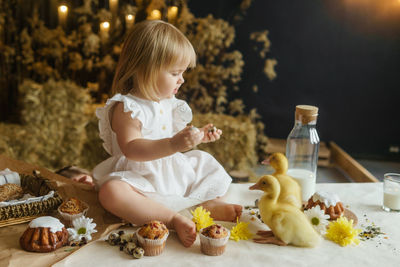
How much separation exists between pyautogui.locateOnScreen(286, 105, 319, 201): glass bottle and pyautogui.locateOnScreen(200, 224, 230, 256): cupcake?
441 mm

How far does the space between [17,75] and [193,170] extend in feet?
6.43

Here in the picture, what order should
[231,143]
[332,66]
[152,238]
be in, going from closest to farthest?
1. [152,238]
2. [231,143]
3. [332,66]

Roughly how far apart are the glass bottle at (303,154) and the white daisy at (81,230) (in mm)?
694

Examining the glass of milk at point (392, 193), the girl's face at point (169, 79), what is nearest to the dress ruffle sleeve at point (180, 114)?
the girl's face at point (169, 79)

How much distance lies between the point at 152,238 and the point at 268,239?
0.33 m

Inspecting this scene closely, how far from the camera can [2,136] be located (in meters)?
2.38

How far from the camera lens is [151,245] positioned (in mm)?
996

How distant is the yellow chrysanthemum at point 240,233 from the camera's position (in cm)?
110

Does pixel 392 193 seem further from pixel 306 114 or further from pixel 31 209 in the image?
pixel 31 209

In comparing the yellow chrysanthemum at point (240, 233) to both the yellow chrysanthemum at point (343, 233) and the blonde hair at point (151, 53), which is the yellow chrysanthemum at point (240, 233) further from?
the blonde hair at point (151, 53)

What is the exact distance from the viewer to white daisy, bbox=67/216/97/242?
1.06 metres

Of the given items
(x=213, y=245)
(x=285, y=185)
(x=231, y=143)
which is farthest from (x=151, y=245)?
(x=231, y=143)

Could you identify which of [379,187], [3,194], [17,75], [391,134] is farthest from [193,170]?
[391,134]

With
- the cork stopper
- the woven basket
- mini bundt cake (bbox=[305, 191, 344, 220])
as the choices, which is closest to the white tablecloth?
mini bundt cake (bbox=[305, 191, 344, 220])
